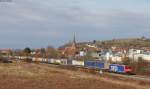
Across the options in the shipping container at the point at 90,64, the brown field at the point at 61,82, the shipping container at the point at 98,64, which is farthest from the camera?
the shipping container at the point at 90,64

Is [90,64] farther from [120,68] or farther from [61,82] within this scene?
[61,82]

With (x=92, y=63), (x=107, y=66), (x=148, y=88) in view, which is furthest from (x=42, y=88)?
(x=92, y=63)

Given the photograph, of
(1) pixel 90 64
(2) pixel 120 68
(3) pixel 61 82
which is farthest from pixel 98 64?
(3) pixel 61 82

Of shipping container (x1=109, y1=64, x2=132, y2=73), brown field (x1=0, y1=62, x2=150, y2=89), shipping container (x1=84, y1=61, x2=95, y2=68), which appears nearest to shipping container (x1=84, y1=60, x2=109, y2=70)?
shipping container (x1=84, y1=61, x2=95, y2=68)

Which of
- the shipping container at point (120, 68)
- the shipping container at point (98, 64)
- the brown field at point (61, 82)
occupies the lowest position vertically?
the brown field at point (61, 82)

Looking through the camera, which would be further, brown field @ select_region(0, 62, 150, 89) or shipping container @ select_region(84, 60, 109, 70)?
shipping container @ select_region(84, 60, 109, 70)

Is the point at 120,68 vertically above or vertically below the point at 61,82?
above

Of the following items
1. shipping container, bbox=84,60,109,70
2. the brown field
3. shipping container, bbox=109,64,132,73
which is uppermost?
shipping container, bbox=84,60,109,70

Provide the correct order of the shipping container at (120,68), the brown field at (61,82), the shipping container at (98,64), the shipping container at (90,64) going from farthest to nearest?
the shipping container at (90,64) < the shipping container at (98,64) < the shipping container at (120,68) < the brown field at (61,82)

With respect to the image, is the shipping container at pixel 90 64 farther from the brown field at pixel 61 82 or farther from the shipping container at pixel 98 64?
the brown field at pixel 61 82

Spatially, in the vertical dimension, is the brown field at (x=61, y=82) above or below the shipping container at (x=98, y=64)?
below

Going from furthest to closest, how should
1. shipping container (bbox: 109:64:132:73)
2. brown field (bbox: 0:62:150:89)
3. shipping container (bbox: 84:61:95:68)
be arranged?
shipping container (bbox: 84:61:95:68)
shipping container (bbox: 109:64:132:73)
brown field (bbox: 0:62:150:89)

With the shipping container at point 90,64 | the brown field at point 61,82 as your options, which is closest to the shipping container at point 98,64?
the shipping container at point 90,64

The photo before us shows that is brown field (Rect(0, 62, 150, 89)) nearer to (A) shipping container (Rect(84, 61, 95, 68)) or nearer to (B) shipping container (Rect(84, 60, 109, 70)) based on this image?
(B) shipping container (Rect(84, 60, 109, 70))
